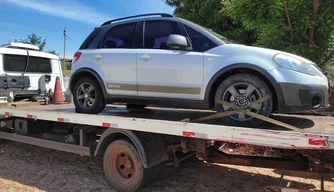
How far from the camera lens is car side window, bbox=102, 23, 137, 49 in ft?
15.1

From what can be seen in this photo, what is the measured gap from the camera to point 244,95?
3596 mm

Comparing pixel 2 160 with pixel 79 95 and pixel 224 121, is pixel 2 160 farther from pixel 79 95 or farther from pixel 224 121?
pixel 224 121

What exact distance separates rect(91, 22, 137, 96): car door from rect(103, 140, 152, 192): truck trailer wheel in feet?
2.76

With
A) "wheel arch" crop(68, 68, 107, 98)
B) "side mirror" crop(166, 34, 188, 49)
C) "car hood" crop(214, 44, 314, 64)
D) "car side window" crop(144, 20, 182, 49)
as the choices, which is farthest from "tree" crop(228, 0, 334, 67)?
"wheel arch" crop(68, 68, 107, 98)

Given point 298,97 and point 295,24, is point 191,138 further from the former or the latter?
point 295,24

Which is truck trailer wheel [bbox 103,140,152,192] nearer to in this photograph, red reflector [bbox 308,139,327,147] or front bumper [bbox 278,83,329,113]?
front bumper [bbox 278,83,329,113]

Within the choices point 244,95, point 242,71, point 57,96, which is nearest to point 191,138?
point 244,95

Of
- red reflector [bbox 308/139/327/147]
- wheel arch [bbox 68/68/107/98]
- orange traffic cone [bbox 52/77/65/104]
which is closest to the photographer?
red reflector [bbox 308/139/327/147]

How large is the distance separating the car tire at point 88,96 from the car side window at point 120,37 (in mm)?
662

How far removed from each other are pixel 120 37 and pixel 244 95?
2.24 meters

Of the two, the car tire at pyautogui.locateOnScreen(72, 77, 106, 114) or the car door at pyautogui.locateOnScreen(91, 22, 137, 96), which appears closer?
the car door at pyautogui.locateOnScreen(91, 22, 137, 96)

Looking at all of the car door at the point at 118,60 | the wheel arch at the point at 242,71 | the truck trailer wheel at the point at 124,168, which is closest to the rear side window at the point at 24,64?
the car door at the point at 118,60

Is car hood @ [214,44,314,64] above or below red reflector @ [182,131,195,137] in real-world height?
above

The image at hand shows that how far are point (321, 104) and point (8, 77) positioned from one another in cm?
668
